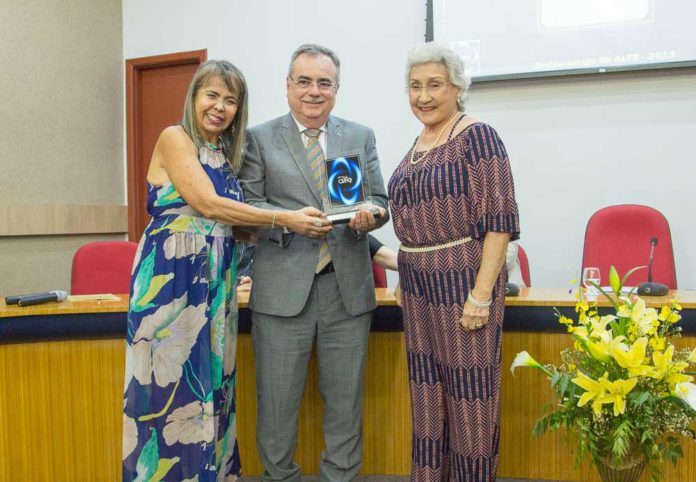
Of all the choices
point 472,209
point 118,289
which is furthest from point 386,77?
point 472,209

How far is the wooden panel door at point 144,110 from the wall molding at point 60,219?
0.38 feet

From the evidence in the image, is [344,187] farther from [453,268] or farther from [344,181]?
[453,268]

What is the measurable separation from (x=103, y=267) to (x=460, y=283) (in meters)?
1.87

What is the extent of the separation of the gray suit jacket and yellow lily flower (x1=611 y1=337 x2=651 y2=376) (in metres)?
0.86

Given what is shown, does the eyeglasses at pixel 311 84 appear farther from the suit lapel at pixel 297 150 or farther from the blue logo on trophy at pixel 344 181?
the blue logo on trophy at pixel 344 181

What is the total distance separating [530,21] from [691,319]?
2.08 meters

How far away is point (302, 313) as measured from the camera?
1.93m

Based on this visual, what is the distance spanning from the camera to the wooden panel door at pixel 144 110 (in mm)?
4398

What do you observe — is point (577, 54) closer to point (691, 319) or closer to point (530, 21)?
point (530, 21)

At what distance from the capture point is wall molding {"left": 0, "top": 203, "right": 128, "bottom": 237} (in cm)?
353

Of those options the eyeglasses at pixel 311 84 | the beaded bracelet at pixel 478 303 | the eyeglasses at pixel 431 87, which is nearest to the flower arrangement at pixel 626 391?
the beaded bracelet at pixel 478 303

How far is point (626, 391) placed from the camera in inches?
50.9

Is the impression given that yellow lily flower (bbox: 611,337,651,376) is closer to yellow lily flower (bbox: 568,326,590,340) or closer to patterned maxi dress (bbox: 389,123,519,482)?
yellow lily flower (bbox: 568,326,590,340)

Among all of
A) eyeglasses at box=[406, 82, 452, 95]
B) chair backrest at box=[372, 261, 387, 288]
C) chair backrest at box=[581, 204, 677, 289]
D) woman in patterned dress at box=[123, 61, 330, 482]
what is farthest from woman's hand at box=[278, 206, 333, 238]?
chair backrest at box=[581, 204, 677, 289]
